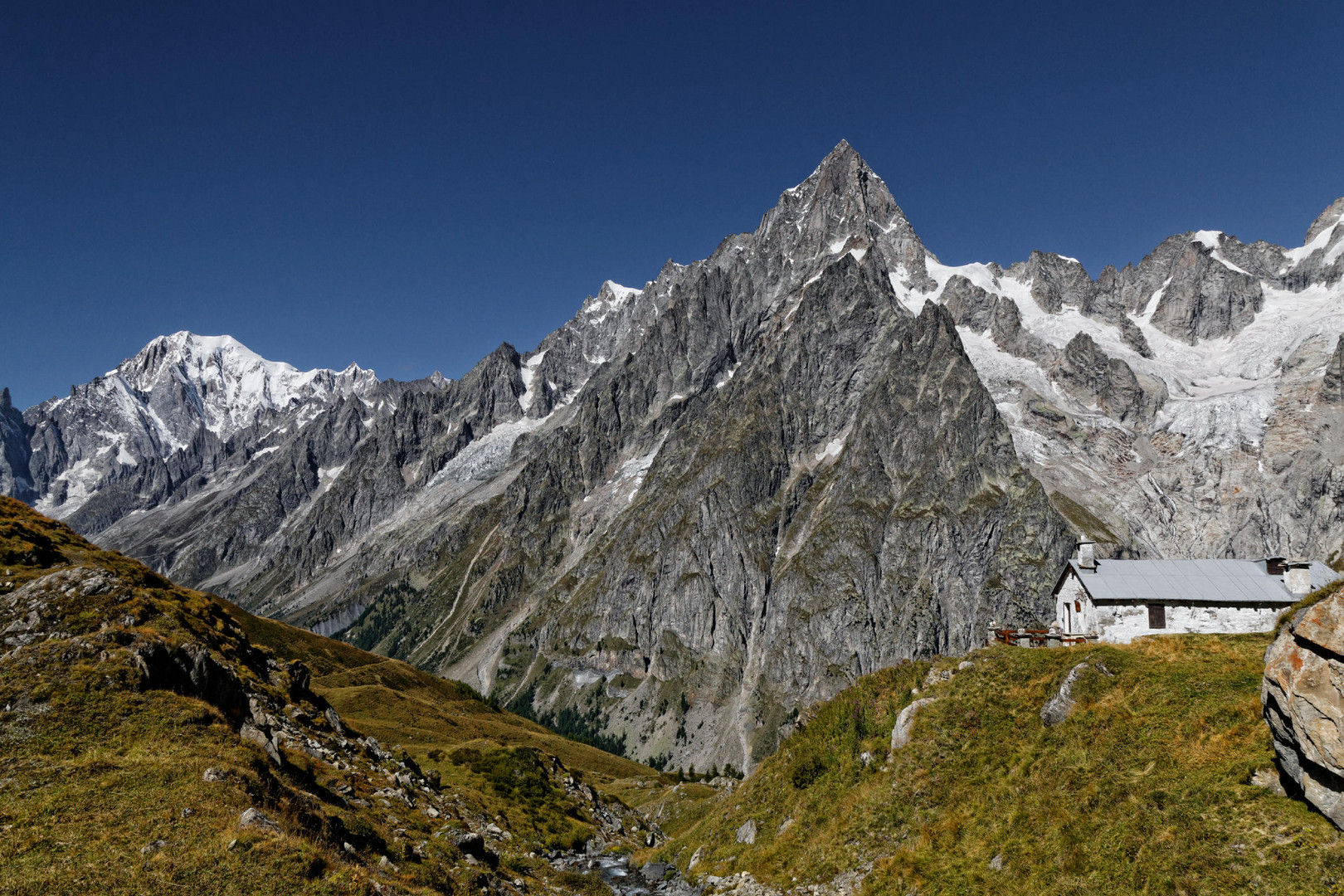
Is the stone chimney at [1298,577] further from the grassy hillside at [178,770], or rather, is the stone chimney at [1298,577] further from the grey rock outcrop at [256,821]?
the grey rock outcrop at [256,821]

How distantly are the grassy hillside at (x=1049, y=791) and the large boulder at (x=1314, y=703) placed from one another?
1069 mm

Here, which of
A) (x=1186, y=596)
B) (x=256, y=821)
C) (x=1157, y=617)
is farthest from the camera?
(x=1186, y=596)

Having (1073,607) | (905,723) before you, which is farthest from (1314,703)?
(1073,607)

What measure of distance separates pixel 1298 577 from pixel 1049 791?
34783 millimetres

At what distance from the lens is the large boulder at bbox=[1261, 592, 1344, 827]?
17.2 meters

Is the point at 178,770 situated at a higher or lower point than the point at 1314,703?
lower

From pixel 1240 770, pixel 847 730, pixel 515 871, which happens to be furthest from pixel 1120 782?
pixel 515 871

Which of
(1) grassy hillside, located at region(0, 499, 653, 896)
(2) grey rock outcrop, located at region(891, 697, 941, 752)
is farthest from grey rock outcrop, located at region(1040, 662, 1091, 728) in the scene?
(1) grassy hillside, located at region(0, 499, 653, 896)

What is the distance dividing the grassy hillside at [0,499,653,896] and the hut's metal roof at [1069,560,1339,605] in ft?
138

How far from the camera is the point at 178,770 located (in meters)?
23.4

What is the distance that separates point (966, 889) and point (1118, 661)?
12442 millimetres

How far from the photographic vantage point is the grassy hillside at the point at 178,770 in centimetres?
1908

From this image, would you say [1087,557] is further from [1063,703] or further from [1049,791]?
[1049,791]

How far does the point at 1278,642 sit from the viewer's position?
779 inches
